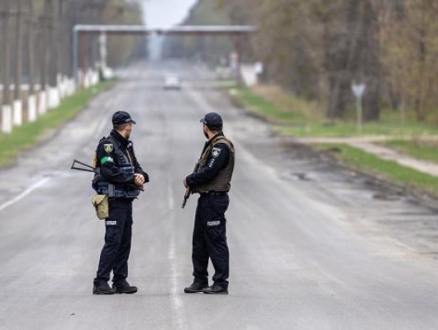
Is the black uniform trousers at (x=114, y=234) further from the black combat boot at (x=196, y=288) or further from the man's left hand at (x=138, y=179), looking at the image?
the black combat boot at (x=196, y=288)

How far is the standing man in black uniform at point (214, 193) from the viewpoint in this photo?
1184cm

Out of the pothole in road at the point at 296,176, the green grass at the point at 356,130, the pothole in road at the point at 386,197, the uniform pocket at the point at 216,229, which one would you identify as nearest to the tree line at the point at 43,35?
the green grass at the point at 356,130

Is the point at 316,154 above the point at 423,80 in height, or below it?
below

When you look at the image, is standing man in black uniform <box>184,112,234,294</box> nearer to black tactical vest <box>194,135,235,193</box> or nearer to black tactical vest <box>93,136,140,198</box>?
black tactical vest <box>194,135,235,193</box>

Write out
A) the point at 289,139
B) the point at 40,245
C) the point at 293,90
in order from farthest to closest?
1. the point at 293,90
2. the point at 289,139
3. the point at 40,245

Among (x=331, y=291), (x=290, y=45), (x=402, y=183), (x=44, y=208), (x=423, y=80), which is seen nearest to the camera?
(x=331, y=291)

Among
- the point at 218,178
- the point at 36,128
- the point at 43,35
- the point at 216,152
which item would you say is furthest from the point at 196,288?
the point at 43,35

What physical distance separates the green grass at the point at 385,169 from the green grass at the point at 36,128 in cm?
1040

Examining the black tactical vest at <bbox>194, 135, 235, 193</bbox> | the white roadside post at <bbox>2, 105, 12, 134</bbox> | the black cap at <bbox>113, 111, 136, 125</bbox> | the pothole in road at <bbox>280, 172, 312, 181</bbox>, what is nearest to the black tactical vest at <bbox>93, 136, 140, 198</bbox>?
the black cap at <bbox>113, 111, 136, 125</bbox>

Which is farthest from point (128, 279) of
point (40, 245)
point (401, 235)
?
point (401, 235)

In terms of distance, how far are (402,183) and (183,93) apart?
62.9 meters

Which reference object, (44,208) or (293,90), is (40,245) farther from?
(293,90)

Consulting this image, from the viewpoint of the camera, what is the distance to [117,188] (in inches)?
464

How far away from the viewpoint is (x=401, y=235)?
60.3 feet
